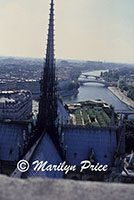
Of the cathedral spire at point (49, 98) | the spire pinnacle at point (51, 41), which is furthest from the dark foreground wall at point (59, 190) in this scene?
the spire pinnacle at point (51, 41)

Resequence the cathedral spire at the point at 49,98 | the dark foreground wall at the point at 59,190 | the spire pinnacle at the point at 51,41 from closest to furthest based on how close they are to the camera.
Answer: the dark foreground wall at the point at 59,190, the spire pinnacle at the point at 51,41, the cathedral spire at the point at 49,98

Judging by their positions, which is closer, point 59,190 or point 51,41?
point 59,190

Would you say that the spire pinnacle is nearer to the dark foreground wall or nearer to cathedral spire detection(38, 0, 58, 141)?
cathedral spire detection(38, 0, 58, 141)

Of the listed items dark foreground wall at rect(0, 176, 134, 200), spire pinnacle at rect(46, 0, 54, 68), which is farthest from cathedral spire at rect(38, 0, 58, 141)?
dark foreground wall at rect(0, 176, 134, 200)

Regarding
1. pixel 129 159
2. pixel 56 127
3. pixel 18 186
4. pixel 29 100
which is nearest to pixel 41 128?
pixel 56 127

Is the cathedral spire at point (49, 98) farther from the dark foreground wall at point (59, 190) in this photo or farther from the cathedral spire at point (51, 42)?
the dark foreground wall at point (59, 190)

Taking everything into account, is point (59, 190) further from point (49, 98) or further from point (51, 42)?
point (51, 42)

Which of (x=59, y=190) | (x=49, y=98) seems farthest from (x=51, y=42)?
(x=59, y=190)
